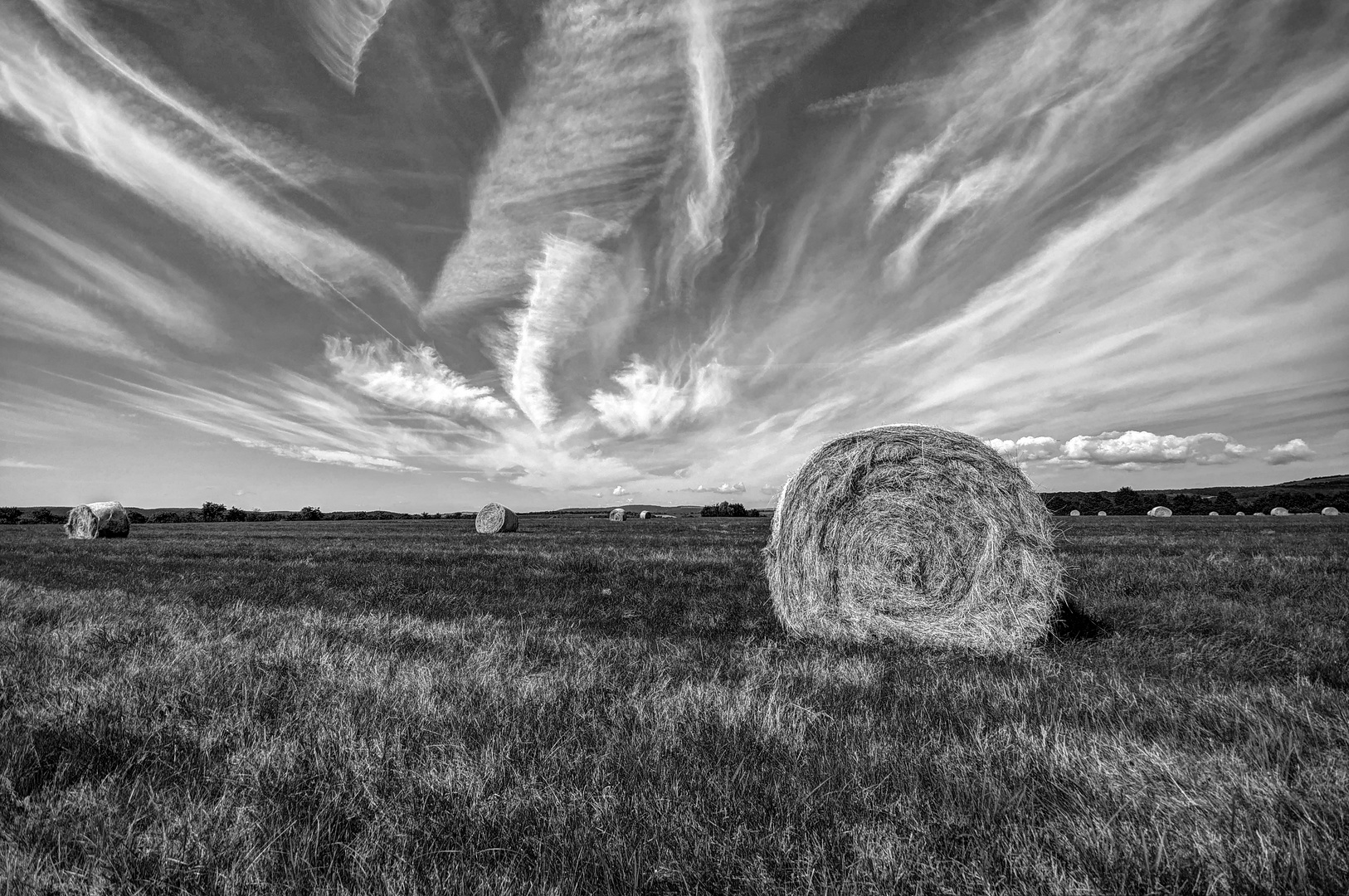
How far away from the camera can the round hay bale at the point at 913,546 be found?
695 cm

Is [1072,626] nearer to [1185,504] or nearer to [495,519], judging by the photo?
[495,519]

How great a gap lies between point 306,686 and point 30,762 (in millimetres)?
1422

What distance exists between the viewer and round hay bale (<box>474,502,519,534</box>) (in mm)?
36719

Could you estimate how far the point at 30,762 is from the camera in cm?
286

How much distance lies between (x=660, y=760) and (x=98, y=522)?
41062mm

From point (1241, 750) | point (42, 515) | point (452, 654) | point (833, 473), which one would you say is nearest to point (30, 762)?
point (452, 654)

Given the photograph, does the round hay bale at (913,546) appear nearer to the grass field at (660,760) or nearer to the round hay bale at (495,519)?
the grass field at (660,760)

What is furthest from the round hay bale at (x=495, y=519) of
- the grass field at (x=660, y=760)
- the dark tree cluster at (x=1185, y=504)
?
the dark tree cluster at (x=1185, y=504)

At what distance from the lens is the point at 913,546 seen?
774cm

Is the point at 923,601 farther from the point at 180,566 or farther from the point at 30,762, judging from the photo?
the point at 180,566

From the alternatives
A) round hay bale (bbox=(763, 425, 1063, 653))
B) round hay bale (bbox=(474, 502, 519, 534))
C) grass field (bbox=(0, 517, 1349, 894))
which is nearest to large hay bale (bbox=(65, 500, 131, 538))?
round hay bale (bbox=(474, 502, 519, 534))

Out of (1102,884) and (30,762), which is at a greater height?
(30,762)

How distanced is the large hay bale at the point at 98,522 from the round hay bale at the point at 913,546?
38596 millimetres

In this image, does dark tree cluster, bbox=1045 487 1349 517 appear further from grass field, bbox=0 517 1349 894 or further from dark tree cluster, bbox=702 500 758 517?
grass field, bbox=0 517 1349 894
